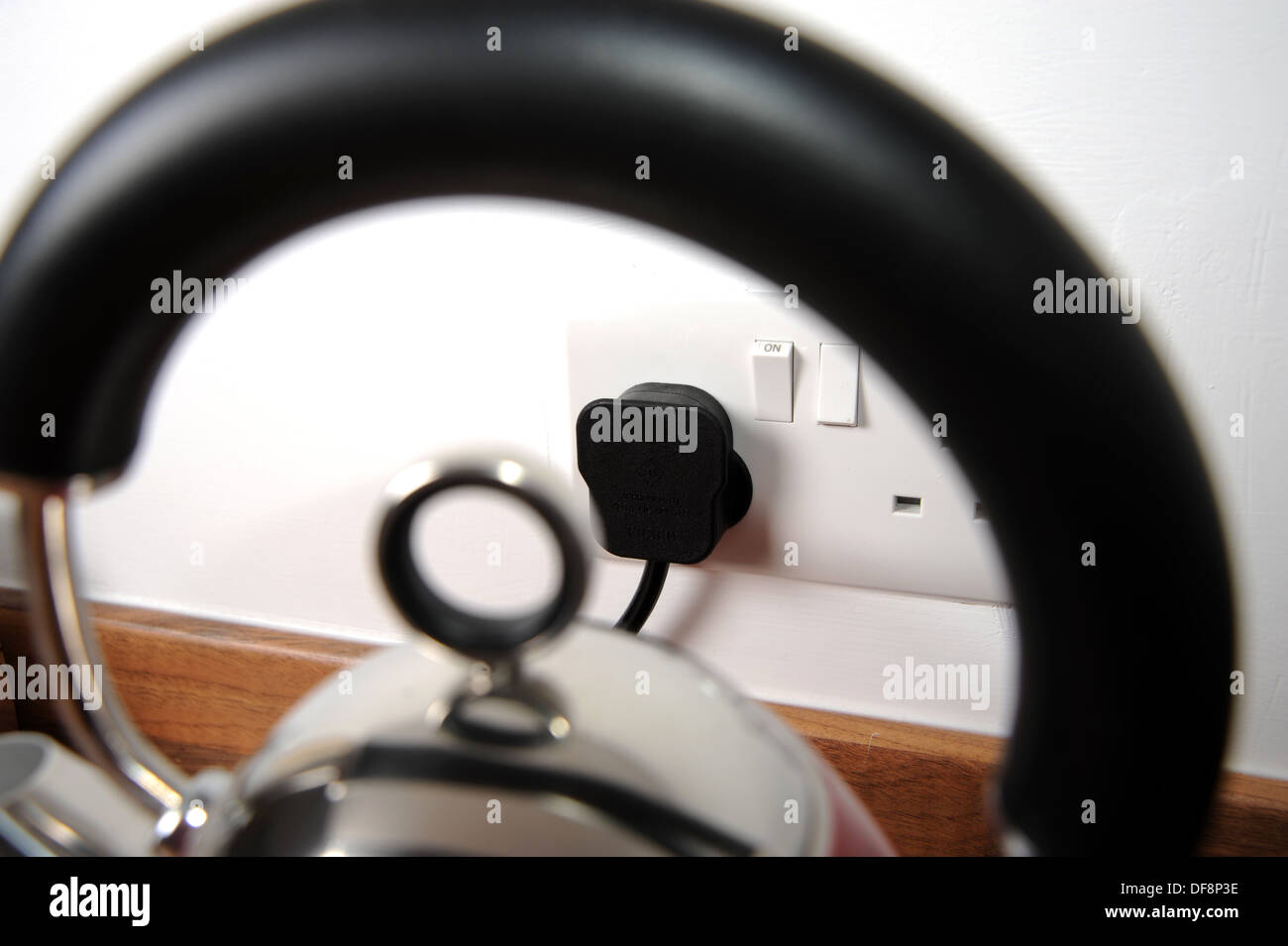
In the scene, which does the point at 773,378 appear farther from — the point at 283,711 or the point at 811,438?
the point at 283,711

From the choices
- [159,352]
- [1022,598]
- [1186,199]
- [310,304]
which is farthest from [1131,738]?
[310,304]

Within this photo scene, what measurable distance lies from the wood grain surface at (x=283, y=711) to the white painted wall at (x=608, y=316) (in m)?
0.01

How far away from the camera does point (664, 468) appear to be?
37 cm

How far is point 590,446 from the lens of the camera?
375 millimetres

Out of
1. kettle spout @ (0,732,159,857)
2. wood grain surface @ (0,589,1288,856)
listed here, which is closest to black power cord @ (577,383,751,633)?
wood grain surface @ (0,589,1288,856)

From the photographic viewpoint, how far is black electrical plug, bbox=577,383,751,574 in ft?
1.20

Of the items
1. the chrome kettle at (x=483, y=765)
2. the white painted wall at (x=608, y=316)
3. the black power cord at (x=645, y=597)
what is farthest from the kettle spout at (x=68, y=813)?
the black power cord at (x=645, y=597)

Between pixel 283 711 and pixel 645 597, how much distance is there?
22 centimetres

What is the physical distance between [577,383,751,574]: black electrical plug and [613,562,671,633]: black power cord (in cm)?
1

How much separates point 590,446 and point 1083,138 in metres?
0.19

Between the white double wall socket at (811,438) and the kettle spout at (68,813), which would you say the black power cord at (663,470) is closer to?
the white double wall socket at (811,438)

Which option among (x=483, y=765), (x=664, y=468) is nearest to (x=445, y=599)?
(x=483, y=765)

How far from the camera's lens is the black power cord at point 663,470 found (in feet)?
1.20
